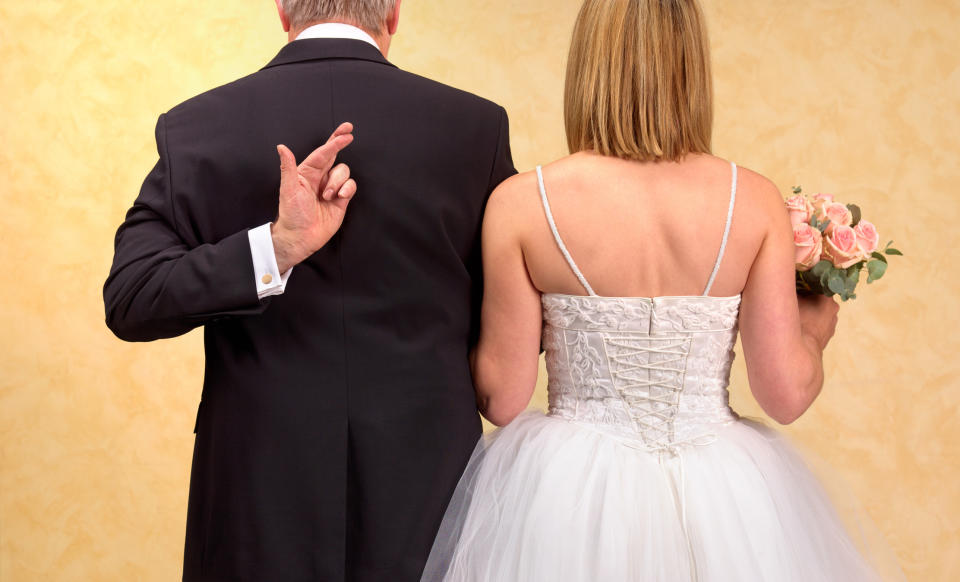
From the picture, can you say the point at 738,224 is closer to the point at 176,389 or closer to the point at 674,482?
the point at 674,482

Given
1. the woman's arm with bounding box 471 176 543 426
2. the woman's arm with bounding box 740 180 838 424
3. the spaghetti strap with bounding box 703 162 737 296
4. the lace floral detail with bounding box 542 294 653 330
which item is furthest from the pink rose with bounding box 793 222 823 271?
the woman's arm with bounding box 471 176 543 426

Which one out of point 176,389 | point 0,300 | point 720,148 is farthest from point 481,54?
point 0,300

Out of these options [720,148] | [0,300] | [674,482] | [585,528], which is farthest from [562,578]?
[0,300]

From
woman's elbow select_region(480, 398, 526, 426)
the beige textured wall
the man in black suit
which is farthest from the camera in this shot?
the beige textured wall

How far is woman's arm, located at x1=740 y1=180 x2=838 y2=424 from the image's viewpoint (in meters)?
1.49

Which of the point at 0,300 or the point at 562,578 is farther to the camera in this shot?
the point at 0,300

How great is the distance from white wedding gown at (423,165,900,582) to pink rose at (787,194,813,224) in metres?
0.23

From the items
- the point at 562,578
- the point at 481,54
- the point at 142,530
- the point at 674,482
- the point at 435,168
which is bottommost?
the point at 142,530

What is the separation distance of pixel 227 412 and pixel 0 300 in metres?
1.70

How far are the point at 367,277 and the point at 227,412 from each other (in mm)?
313

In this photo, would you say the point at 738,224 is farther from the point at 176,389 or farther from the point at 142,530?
the point at 142,530

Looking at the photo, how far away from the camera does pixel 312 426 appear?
1.44 m

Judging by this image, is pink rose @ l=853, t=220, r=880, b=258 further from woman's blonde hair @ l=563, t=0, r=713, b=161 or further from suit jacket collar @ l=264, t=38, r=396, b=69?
suit jacket collar @ l=264, t=38, r=396, b=69

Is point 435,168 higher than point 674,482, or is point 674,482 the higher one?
point 435,168
